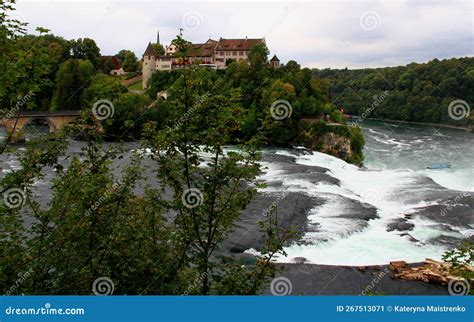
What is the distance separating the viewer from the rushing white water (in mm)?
19109

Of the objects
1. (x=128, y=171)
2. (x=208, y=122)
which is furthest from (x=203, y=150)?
(x=128, y=171)

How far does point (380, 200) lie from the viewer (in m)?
28.7

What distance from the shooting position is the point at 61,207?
5883 mm

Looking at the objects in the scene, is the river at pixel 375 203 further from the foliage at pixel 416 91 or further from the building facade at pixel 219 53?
the building facade at pixel 219 53

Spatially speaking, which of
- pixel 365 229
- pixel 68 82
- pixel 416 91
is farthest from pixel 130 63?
pixel 365 229

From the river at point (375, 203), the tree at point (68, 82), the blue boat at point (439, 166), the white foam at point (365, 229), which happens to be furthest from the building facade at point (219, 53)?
the white foam at point (365, 229)

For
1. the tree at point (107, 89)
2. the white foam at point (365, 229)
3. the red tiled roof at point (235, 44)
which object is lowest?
the white foam at point (365, 229)

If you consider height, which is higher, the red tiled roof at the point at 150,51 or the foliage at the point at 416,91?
the red tiled roof at the point at 150,51

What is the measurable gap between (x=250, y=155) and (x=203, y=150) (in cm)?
58

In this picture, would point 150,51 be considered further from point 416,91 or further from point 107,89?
point 107,89

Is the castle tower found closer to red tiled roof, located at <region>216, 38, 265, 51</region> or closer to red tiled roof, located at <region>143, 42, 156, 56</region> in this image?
red tiled roof, located at <region>143, 42, 156, 56</region>

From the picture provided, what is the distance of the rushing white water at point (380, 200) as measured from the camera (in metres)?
19.1

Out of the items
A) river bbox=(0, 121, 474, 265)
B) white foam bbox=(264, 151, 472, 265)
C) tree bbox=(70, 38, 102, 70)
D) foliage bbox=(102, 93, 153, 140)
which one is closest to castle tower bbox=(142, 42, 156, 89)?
tree bbox=(70, 38, 102, 70)

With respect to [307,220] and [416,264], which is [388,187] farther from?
[416,264]
